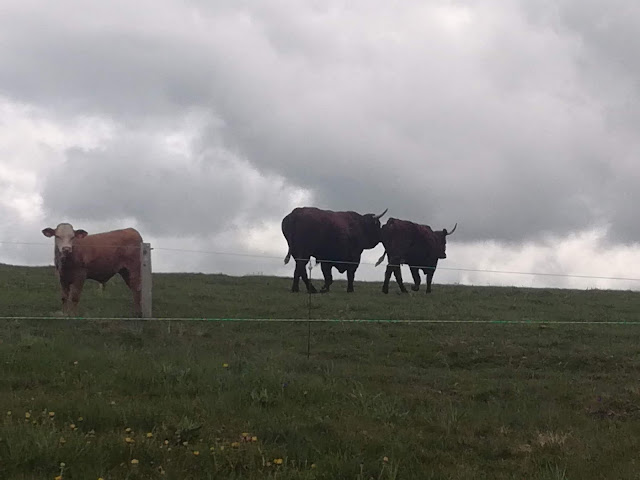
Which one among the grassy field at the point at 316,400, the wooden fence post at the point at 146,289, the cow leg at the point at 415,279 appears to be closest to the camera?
the grassy field at the point at 316,400

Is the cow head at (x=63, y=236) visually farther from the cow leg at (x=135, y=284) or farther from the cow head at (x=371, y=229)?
the cow head at (x=371, y=229)

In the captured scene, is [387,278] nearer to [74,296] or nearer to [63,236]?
[74,296]

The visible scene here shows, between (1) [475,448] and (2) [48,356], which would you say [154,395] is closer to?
(2) [48,356]

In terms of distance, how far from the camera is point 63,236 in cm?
1284

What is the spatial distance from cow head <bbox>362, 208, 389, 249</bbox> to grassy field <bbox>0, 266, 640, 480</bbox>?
399 inches

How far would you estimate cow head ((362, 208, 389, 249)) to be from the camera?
22844 millimetres

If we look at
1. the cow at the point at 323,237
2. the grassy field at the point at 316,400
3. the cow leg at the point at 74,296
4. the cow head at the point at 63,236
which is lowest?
the grassy field at the point at 316,400

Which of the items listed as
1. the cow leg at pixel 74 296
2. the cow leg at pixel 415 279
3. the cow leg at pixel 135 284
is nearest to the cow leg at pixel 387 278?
the cow leg at pixel 415 279

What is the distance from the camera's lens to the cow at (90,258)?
12.9 metres

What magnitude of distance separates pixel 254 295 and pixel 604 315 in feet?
26.2

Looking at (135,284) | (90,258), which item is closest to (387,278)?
(135,284)

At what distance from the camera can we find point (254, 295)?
686 inches

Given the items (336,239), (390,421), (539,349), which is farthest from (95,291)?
(390,421)

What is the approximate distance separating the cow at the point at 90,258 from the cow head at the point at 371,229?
10.0 meters
